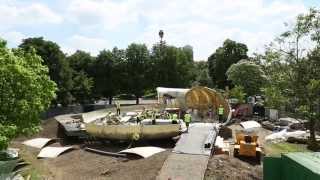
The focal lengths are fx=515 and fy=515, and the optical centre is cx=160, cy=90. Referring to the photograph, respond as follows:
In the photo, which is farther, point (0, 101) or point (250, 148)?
point (250, 148)

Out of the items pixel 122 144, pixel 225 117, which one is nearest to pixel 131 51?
pixel 225 117

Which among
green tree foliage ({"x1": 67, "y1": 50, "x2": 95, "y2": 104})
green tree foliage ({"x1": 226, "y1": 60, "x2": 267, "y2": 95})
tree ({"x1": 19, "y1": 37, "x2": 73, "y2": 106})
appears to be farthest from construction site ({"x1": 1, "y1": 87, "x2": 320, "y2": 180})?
green tree foliage ({"x1": 226, "y1": 60, "x2": 267, "y2": 95})

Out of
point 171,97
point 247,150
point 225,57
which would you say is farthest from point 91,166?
point 225,57

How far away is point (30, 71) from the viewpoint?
28.1 metres

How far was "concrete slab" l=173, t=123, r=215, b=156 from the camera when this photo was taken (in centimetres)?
2729

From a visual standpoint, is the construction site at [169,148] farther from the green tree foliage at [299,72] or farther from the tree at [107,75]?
the tree at [107,75]

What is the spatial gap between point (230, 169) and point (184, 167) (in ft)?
8.05

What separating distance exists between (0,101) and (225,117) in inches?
863

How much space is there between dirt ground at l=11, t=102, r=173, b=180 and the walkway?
512mm

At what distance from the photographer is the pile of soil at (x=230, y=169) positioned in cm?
2325

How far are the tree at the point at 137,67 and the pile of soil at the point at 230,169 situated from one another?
48634 millimetres

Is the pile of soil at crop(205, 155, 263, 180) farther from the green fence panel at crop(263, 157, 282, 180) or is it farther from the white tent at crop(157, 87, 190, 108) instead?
the white tent at crop(157, 87, 190, 108)

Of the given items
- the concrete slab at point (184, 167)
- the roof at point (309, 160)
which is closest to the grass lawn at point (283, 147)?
the concrete slab at point (184, 167)

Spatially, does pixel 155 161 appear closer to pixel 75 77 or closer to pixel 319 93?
pixel 319 93
